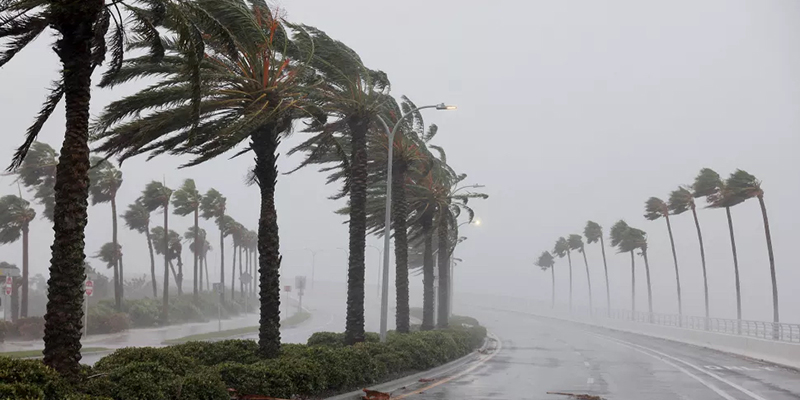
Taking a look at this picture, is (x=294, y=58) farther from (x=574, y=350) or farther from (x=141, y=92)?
(x=574, y=350)

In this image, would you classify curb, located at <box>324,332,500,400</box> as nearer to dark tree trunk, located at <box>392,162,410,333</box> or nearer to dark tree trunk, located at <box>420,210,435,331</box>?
dark tree trunk, located at <box>392,162,410,333</box>

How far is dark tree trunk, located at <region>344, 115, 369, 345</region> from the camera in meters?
22.7

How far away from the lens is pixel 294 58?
19859mm

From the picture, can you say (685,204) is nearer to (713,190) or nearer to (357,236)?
(713,190)

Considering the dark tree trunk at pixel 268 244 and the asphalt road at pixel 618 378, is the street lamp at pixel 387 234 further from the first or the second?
the dark tree trunk at pixel 268 244

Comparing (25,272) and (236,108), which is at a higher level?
(236,108)

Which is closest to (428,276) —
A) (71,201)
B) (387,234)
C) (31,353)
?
(387,234)

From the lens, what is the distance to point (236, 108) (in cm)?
1791

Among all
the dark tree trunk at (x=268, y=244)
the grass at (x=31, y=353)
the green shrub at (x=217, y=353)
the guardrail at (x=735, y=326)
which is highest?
the dark tree trunk at (x=268, y=244)

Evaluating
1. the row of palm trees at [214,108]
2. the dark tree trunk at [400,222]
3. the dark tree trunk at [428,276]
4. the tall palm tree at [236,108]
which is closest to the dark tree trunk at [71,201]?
the row of palm trees at [214,108]

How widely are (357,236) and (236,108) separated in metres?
6.51

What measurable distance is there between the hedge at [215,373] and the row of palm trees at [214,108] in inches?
34.6

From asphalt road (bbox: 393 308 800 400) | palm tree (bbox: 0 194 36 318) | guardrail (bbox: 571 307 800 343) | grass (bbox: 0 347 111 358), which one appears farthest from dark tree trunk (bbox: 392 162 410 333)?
palm tree (bbox: 0 194 36 318)

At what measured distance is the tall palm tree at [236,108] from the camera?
15.8 meters
